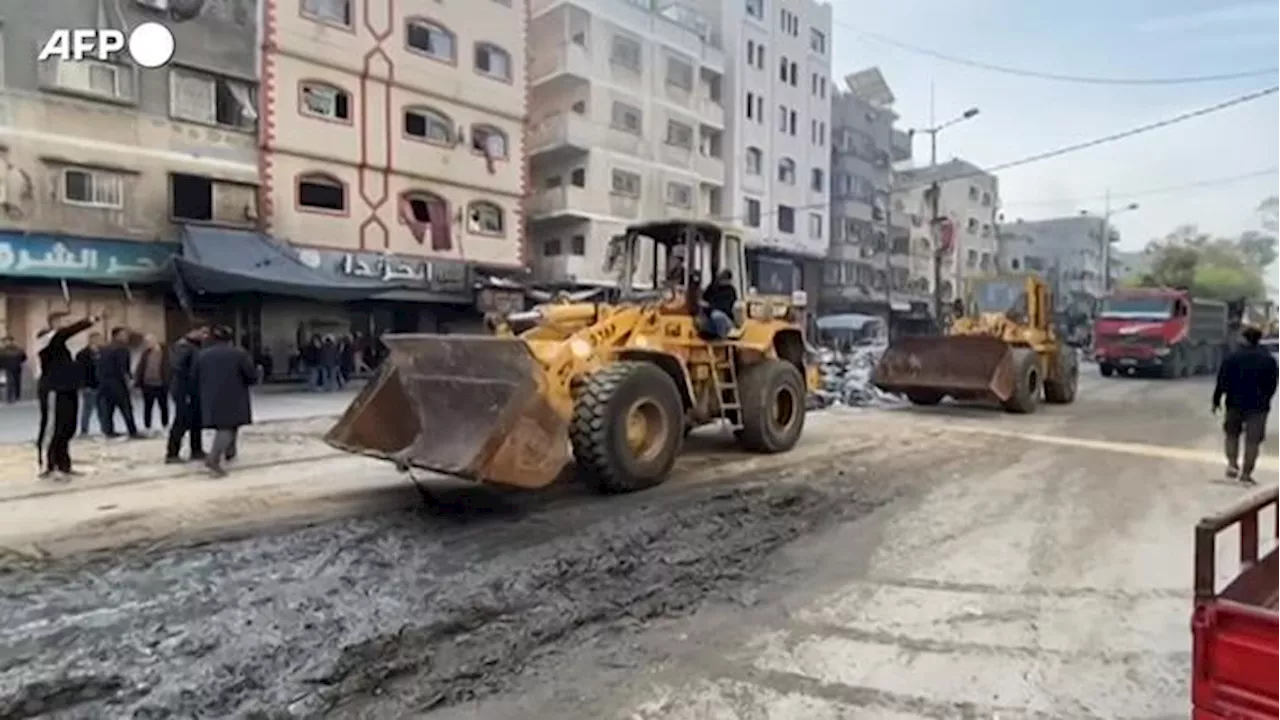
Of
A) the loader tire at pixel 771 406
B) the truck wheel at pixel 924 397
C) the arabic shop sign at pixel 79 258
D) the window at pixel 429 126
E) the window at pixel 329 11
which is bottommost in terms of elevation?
the truck wheel at pixel 924 397

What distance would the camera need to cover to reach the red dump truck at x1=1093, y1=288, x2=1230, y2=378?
24969mm

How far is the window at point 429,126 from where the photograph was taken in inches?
973

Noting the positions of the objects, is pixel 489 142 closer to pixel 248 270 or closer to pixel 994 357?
pixel 248 270

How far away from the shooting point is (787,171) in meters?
41.2

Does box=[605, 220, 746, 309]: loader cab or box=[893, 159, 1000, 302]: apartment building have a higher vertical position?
box=[893, 159, 1000, 302]: apartment building

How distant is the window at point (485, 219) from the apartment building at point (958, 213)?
113ft

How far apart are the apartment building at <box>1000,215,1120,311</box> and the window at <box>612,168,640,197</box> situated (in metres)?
56.3

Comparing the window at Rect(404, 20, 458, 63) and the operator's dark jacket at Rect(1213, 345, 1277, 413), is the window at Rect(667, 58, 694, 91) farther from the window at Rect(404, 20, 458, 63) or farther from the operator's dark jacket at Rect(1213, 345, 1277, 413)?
the operator's dark jacket at Rect(1213, 345, 1277, 413)

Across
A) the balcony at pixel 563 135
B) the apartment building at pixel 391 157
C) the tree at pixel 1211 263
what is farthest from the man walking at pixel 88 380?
the tree at pixel 1211 263

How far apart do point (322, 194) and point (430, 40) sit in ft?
20.2

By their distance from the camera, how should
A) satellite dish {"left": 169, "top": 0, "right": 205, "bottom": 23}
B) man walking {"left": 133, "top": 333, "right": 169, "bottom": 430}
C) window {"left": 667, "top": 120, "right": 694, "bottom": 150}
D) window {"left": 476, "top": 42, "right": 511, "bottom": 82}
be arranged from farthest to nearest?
window {"left": 667, "top": 120, "right": 694, "bottom": 150} → window {"left": 476, "top": 42, "right": 511, "bottom": 82} → satellite dish {"left": 169, "top": 0, "right": 205, "bottom": 23} → man walking {"left": 133, "top": 333, "right": 169, "bottom": 430}

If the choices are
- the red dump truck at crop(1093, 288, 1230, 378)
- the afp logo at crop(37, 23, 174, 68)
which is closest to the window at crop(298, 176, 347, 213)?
the afp logo at crop(37, 23, 174, 68)

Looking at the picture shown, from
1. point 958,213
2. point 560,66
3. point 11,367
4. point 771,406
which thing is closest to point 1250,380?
point 771,406

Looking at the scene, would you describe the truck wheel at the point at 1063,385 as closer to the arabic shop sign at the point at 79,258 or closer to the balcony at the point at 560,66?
the arabic shop sign at the point at 79,258
